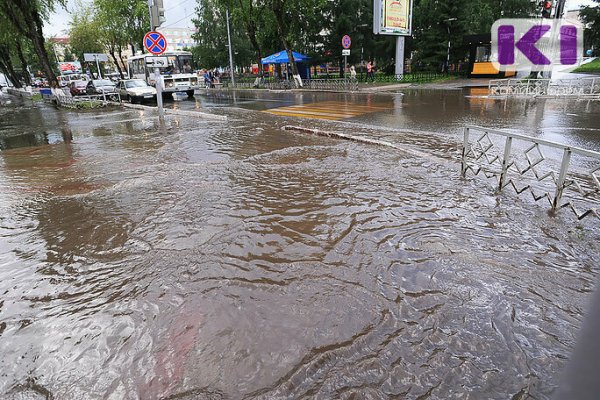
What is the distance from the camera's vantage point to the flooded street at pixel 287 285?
2.74 meters

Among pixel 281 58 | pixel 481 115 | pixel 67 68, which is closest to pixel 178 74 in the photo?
pixel 281 58

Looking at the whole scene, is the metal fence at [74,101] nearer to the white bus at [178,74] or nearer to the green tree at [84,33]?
the white bus at [178,74]

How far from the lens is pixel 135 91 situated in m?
24.9

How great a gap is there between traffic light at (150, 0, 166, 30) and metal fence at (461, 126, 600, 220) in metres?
11.4

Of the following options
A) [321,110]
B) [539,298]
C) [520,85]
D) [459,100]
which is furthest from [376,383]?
[520,85]

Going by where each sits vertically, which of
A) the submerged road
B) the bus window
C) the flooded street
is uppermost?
the bus window

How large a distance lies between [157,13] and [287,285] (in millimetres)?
13032

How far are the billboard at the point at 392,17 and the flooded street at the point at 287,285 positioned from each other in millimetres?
24575

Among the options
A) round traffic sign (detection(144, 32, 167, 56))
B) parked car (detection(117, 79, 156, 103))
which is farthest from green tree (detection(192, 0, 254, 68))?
round traffic sign (detection(144, 32, 167, 56))

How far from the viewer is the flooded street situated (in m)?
2.74

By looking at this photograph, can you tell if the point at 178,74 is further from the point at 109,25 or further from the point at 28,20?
the point at 109,25

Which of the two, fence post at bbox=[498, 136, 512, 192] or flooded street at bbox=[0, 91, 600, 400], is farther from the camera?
fence post at bbox=[498, 136, 512, 192]

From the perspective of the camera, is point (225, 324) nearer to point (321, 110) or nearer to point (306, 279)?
point (306, 279)

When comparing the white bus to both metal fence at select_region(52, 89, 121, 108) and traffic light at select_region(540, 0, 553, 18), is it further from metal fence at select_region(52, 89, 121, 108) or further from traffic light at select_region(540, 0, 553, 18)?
traffic light at select_region(540, 0, 553, 18)
